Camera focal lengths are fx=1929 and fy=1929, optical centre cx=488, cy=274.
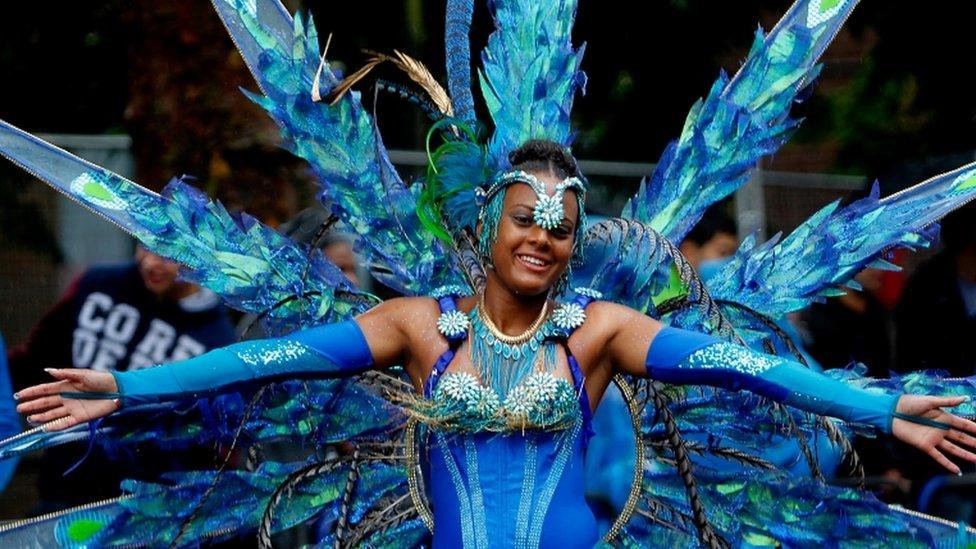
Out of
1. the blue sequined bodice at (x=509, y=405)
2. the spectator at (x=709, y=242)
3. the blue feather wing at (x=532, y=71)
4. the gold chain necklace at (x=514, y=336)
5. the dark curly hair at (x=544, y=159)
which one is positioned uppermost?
the spectator at (x=709, y=242)

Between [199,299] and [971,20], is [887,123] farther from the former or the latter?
[199,299]

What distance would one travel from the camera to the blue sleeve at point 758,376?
4082mm

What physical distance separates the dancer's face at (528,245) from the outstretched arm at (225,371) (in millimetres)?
288

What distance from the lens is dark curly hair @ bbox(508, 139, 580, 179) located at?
14.1 feet

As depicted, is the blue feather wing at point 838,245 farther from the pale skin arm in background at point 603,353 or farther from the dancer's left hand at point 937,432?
the dancer's left hand at point 937,432

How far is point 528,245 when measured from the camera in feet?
13.8

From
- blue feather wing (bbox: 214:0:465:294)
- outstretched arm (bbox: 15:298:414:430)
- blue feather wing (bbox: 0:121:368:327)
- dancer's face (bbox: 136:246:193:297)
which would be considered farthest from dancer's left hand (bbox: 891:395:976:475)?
dancer's face (bbox: 136:246:193:297)

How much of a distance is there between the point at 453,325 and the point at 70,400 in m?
0.85

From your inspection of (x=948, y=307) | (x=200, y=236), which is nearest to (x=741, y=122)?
(x=200, y=236)

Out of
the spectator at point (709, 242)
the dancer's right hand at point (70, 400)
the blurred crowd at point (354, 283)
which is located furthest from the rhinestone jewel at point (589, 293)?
the spectator at point (709, 242)

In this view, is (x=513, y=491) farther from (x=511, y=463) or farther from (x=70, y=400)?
(x=70, y=400)

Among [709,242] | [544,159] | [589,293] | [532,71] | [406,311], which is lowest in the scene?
[406,311]

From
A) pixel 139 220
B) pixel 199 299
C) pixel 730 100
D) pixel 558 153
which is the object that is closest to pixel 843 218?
pixel 730 100

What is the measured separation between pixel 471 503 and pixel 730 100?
1.33 meters
